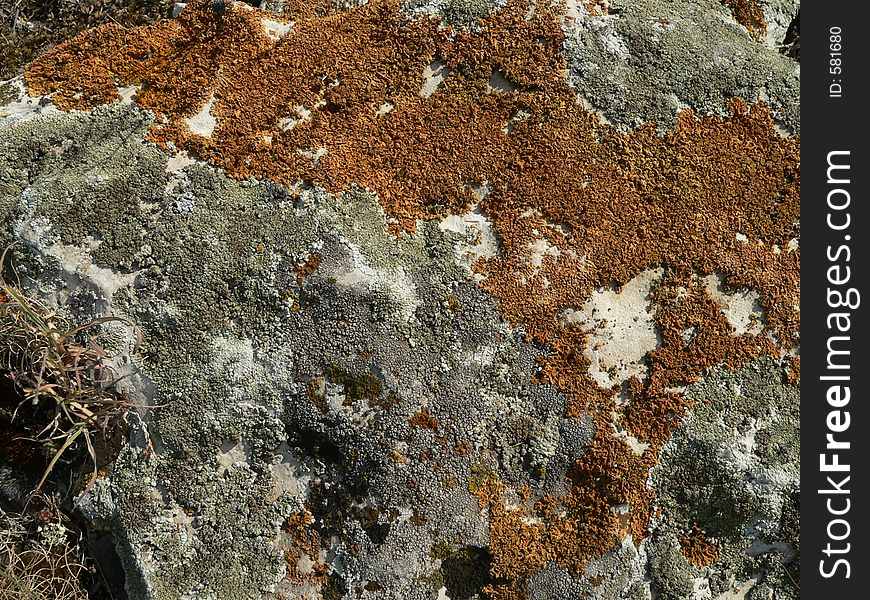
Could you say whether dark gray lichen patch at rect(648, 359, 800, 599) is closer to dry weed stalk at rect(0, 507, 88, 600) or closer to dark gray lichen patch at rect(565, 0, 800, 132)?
dark gray lichen patch at rect(565, 0, 800, 132)

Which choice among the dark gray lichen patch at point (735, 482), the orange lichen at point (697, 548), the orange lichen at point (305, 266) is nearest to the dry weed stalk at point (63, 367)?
the orange lichen at point (305, 266)

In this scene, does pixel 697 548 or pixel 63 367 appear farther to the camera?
pixel 697 548

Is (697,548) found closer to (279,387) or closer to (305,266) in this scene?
(279,387)

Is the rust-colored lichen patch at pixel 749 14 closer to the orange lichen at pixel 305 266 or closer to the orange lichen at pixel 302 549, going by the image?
the orange lichen at pixel 305 266

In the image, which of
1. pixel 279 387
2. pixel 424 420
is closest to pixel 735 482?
pixel 424 420

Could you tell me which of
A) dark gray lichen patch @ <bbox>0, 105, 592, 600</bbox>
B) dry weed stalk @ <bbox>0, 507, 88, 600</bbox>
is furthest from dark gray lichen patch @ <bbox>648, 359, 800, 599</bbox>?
dry weed stalk @ <bbox>0, 507, 88, 600</bbox>
